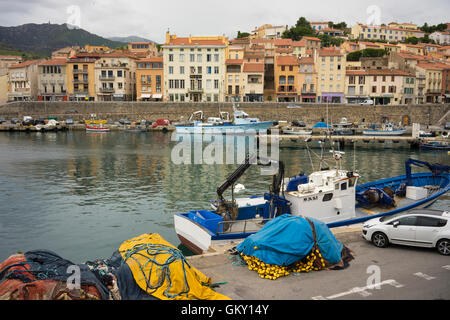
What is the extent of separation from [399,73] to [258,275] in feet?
254

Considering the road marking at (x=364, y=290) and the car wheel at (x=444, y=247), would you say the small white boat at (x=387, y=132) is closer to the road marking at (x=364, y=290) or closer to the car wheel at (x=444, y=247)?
the car wheel at (x=444, y=247)

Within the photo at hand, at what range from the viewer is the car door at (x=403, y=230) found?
11977 mm

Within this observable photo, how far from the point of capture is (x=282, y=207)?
15227 millimetres

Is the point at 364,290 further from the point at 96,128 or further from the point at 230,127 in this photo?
the point at 96,128

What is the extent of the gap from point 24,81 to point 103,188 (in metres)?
72.7

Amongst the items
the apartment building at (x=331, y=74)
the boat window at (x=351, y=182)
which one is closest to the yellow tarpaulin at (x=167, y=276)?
the boat window at (x=351, y=182)

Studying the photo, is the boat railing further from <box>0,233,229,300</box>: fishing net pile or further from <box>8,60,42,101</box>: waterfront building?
<box>8,60,42,101</box>: waterfront building

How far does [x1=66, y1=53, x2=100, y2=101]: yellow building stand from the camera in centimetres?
8312

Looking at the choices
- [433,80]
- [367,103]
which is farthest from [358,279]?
[433,80]

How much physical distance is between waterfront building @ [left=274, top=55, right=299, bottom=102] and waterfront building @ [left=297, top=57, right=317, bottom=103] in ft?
3.17

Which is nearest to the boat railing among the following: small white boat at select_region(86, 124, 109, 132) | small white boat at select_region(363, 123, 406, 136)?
small white boat at select_region(363, 123, 406, 136)

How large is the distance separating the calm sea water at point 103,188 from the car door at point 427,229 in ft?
30.3

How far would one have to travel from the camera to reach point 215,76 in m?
78.8

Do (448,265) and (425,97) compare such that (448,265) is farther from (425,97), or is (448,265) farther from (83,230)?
(425,97)
